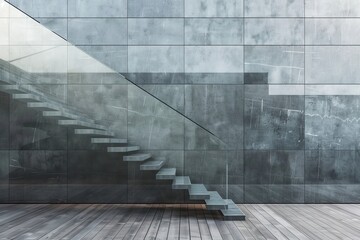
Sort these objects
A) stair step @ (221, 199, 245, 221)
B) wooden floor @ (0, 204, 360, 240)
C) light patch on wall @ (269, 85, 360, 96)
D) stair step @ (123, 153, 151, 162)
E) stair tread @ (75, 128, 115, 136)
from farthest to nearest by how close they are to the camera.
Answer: light patch on wall @ (269, 85, 360, 96) → stair tread @ (75, 128, 115, 136) → stair step @ (123, 153, 151, 162) → stair step @ (221, 199, 245, 221) → wooden floor @ (0, 204, 360, 240)

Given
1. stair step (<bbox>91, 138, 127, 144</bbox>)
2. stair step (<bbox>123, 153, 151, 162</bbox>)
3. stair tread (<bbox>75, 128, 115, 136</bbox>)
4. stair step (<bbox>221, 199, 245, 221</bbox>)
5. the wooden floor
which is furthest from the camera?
stair tread (<bbox>75, 128, 115, 136</bbox>)

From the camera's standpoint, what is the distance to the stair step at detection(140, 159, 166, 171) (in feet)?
15.9

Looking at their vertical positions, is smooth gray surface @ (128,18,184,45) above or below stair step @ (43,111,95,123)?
above

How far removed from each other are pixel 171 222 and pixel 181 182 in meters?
0.57

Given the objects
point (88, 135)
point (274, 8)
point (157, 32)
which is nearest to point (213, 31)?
point (157, 32)

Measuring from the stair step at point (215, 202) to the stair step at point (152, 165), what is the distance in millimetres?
838

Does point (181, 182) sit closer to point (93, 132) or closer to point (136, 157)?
point (136, 157)

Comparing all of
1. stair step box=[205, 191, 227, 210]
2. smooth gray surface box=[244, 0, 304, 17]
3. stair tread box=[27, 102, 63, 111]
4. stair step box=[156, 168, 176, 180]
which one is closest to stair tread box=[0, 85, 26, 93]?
stair tread box=[27, 102, 63, 111]

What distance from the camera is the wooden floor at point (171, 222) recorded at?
4043mm

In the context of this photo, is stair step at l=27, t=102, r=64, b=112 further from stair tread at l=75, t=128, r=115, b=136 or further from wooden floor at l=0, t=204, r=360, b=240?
wooden floor at l=0, t=204, r=360, b=240

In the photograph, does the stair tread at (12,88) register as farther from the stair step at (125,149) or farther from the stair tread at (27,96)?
the stair step at (125,149)

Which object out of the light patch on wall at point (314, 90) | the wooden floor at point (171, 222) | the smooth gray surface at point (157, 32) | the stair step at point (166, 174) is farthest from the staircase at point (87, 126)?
the light patch on wall at point (314, 90)

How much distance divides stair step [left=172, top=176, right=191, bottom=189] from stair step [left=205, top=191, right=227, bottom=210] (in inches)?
15.2

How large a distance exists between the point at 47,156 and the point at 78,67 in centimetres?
176
